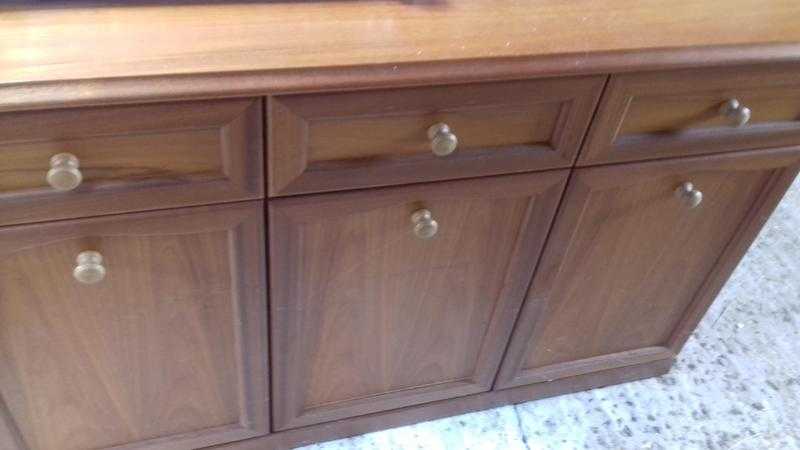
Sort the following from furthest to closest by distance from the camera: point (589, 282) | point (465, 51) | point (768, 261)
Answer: point (768, 261)
point (589, 282)
point (465, 51)

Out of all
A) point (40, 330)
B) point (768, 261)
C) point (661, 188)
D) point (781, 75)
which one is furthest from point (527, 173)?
point (768, 261)

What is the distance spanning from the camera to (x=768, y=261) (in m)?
1.62

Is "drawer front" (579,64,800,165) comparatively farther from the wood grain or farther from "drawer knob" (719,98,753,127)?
the wood grain

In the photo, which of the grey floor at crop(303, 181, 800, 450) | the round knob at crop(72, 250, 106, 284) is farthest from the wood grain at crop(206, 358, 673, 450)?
the round knob at crop(72, 250, 106, 284)

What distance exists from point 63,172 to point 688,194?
2.53 ft

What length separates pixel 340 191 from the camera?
786mm

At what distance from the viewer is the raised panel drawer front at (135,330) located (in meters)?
0.75

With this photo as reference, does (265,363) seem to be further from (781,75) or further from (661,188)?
(781,75)

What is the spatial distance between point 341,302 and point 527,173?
0.30 metres

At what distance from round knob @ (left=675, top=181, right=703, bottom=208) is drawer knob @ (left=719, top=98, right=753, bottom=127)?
0.38ft

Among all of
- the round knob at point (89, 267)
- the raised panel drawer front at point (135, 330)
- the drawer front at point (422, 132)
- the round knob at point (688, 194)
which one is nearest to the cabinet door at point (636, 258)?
the round knob at point (688, 194)

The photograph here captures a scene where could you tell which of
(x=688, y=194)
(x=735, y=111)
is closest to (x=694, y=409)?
(x=688, y=194)

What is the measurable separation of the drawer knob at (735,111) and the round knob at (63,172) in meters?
0.74

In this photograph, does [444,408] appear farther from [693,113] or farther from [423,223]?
[693,113]
